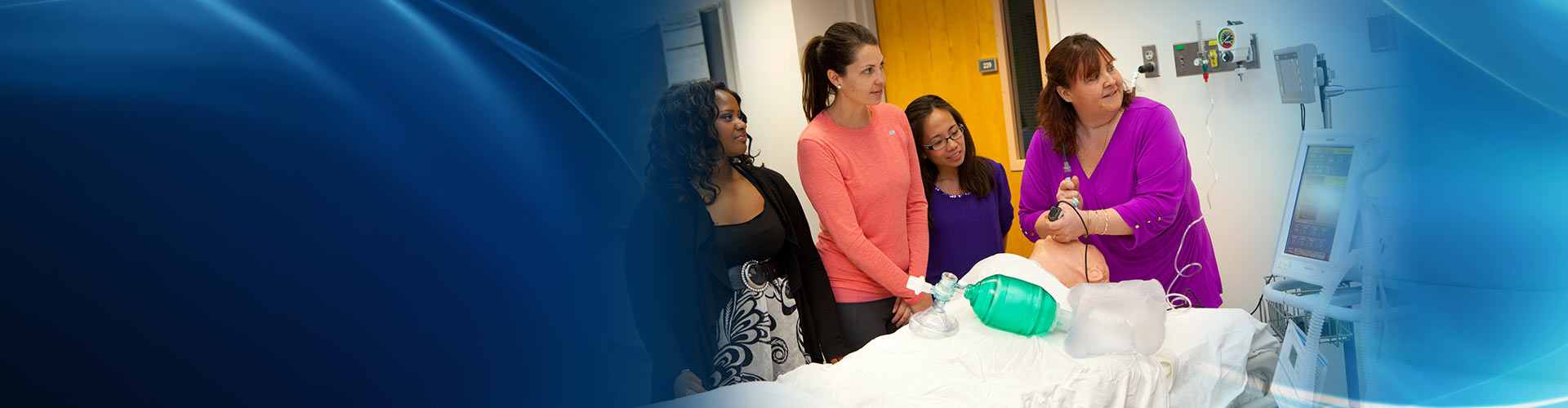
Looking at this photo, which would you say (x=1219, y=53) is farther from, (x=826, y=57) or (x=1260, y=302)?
(x=826, y=57)

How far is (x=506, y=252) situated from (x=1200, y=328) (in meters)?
1.04

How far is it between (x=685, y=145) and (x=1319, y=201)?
1.01 meters

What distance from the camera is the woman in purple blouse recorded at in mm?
1669

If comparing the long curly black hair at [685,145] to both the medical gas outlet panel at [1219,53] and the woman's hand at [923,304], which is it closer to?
the woman's hand at [923,304]

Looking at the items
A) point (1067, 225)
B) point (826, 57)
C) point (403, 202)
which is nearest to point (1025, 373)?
point (1067, 225)

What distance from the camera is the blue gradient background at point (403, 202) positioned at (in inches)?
41.0

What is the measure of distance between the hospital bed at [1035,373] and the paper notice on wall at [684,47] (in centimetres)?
56

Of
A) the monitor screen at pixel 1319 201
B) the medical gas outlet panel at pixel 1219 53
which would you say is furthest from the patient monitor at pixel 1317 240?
the medical gas outlet panel at pixel 1219 53

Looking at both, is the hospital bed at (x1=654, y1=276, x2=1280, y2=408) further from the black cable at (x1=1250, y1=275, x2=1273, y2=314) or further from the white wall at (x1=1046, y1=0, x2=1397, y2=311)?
→ the white wall at (x1=1046, y1=0, x2=1397, y2=311)

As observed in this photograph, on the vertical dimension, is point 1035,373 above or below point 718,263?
below

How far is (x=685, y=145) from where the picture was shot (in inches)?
60.4

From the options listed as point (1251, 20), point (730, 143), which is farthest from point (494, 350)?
point (1251, 20)

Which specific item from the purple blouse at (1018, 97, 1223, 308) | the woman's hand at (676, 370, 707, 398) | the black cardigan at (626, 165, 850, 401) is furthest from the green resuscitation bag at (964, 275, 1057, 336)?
the woman's hand at (676, 370, 707, 398)

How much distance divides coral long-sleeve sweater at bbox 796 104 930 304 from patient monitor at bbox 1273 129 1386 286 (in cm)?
69
